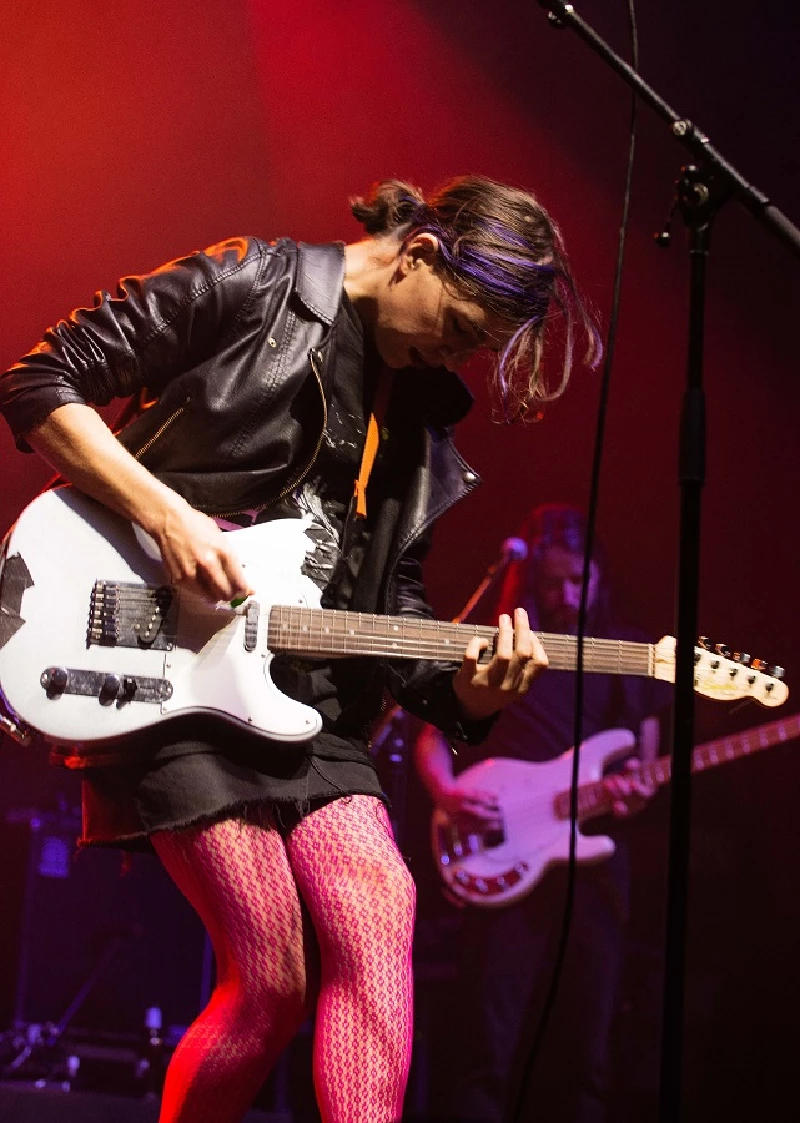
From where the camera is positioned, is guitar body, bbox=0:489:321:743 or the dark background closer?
guitar body, bbox=0:489:321:743

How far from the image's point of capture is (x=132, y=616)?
2100 mm

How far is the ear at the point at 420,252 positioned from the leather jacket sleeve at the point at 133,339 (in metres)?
0.33

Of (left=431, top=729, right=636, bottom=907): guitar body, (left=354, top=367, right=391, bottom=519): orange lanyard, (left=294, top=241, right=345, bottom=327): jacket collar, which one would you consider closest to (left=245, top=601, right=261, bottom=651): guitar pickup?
(left=354, top=367, right=391, bottom=519): orange lanyard

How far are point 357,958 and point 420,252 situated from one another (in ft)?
4.56

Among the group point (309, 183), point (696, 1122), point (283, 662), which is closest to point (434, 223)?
point (283, 662)

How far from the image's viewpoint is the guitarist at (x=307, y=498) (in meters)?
1.99

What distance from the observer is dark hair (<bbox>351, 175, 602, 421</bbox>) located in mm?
2305

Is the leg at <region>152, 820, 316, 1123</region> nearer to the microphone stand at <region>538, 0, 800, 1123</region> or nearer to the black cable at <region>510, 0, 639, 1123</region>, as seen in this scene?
the black cable at <region>510, 0, 639, 1123</region>

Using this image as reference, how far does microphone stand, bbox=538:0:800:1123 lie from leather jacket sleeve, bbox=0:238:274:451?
82 cm

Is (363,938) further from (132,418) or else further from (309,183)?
(309,183)

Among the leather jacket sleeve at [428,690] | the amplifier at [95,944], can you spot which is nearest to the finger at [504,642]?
the leather jacket sleeve at [428,690]

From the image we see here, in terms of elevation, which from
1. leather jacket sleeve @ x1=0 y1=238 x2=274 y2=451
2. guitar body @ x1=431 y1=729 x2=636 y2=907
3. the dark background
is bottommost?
guitar body @ x1=431 y1=729 x2=636 y2=907

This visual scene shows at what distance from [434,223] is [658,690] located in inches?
108

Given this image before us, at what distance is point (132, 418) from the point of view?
2385 mm
